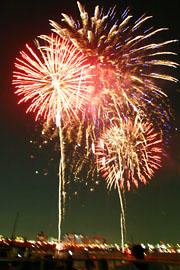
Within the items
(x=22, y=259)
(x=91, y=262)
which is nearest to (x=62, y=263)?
(x=91, y=262)

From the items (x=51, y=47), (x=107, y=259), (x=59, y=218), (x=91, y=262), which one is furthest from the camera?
(x=59, y=218)

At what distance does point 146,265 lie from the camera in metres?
3.99

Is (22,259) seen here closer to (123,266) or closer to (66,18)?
(123,266)

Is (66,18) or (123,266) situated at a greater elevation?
(66,18)

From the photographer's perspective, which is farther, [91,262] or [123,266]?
[91,262]

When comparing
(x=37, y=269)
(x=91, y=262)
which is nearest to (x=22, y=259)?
(x=37, y=269)

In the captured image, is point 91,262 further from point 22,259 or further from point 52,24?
Result: point 52,24

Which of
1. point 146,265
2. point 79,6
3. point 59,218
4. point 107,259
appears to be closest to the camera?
point 146,265

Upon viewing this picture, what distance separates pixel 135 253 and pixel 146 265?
1.86 feet

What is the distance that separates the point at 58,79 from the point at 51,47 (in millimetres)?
1986

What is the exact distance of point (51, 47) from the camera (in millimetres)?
15898

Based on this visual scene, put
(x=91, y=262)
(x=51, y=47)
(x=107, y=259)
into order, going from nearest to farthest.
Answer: (x=107, y=259), (x=91, y=262), (x=51, y=47)

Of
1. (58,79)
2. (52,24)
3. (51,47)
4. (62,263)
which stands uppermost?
(52,24)

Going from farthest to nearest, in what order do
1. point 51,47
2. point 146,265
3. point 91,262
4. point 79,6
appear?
point 51,47
point 79,6
point 91,262
point 146,265
